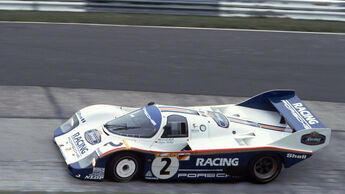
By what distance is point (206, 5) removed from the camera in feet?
63.9

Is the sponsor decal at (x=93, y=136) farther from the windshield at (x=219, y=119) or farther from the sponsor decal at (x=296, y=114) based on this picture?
the sponsor decal at (x=296, y=114)

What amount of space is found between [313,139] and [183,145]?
7.78ft

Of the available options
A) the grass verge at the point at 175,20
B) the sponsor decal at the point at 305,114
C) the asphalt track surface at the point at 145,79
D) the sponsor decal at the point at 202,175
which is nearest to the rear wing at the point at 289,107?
the sponsor decal at the point at 305,114

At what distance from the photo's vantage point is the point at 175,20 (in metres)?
19.1

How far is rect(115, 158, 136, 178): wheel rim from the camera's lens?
8.45 m

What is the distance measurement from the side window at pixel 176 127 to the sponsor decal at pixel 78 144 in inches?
55.1

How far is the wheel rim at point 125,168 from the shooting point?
8.45 metres

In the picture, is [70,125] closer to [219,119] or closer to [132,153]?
[132,153]

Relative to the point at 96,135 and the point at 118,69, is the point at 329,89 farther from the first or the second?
the point at 96,135

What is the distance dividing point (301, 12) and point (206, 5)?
3641 mm

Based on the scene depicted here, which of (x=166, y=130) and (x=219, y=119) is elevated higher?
(x=219, y=119)

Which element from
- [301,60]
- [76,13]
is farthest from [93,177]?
[76,13]

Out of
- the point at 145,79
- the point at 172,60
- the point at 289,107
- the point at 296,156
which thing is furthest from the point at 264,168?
the point at 172,60

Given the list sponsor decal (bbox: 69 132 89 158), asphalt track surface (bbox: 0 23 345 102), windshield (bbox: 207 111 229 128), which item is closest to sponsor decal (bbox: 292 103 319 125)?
windshield (bbox: 207 111 229 128)
